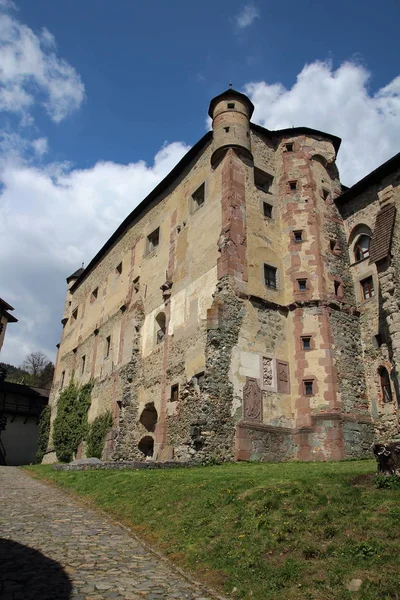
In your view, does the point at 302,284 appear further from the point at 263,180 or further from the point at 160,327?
the point at 160,327

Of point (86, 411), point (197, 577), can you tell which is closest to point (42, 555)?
point (197, 577)

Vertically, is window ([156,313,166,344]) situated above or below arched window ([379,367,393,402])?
above

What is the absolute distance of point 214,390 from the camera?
56.0ft

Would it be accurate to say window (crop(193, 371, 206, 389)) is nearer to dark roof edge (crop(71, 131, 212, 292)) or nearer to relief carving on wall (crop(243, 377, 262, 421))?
relief carving on wall (crop(243, 377, 262, 421))

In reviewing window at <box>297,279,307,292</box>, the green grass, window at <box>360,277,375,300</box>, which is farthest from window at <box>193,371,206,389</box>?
window at <box>360,277,375,300</box>

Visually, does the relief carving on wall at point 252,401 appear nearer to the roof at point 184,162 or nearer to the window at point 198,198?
the window at point 198,198

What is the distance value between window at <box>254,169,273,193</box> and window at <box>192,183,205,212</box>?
2787 millimetres

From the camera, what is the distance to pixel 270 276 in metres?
20.7

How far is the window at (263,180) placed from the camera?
23108 millimetres

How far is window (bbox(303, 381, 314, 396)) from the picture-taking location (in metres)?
18.5

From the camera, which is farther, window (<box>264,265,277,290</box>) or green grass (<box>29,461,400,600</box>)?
window (<box>264,265,277,290</box>)

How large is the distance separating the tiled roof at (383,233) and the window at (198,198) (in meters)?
8.88

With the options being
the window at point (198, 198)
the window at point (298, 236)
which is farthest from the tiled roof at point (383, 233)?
the window at point (198, 198)

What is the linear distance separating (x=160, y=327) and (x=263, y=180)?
922cm
